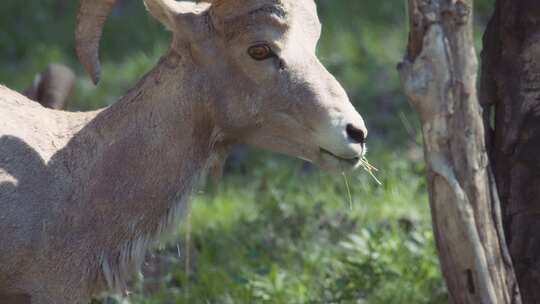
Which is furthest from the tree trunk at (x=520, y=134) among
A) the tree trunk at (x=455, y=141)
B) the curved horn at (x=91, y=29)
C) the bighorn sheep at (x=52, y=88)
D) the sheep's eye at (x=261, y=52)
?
the bighorn sheep at (x=52, y=88)

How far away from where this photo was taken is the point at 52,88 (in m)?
6.37

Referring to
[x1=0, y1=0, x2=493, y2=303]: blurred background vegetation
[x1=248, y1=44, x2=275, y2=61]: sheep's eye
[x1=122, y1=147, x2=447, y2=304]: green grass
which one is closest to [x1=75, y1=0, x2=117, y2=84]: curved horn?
[x1=248, y1=44, x2=275, y2=61]: sheep's eye

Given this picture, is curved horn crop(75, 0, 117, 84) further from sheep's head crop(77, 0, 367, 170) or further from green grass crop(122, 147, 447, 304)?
green grass crop(122, 147, 447, 304)

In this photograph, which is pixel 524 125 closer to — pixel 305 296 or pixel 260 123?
pixel 260 123

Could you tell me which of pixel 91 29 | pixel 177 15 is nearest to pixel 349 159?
pixel 177 15

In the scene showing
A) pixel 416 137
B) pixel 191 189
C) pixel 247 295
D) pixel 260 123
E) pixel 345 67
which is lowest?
pixel 247 295

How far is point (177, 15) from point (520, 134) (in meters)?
1.52

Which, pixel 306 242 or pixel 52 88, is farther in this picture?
pixel 52 88

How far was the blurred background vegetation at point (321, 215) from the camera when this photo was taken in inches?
210

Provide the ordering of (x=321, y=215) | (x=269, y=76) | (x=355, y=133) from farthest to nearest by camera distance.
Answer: (x=321, y=215)
(x=269, y=76)
(x=355, y=133)

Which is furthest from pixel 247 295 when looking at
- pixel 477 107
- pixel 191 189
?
pixel 477 107

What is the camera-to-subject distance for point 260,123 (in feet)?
13.6

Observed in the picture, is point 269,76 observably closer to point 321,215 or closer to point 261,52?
point 261,52

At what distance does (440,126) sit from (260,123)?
80 centimetres
